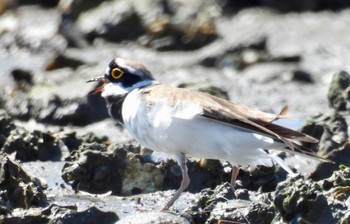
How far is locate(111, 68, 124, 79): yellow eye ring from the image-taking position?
10.5 m

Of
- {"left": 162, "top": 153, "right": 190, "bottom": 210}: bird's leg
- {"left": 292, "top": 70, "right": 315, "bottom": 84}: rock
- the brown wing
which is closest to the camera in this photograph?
the brown wing

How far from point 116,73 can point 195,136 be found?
1.52 meters

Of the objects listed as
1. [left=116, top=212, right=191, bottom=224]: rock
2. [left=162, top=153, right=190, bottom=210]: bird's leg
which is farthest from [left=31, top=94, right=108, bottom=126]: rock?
[left=116, top=212, right=191, bottom=224]: rock

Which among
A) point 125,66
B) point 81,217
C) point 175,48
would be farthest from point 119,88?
point 175,48

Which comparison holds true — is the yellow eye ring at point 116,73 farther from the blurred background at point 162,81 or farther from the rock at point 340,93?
the rock at point 340,93

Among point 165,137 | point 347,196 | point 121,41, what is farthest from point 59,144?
point 121,41

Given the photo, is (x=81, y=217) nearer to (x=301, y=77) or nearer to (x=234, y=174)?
(x=234, y=174)

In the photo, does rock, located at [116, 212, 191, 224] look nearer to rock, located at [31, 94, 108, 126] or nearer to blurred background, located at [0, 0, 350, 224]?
blurred background, located at [0, 0, 350, 224]

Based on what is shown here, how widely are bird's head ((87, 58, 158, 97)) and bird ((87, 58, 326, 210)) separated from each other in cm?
62

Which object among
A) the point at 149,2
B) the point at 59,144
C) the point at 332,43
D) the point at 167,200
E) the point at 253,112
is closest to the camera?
the point at 253,112

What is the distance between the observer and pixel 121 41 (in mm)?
17797

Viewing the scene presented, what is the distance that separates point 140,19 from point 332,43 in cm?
298

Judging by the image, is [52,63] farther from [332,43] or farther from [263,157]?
[263,157]

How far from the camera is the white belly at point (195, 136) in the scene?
30.4 ft
